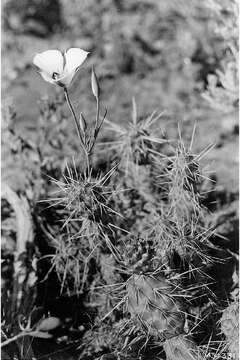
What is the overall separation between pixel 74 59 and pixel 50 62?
0.09 m

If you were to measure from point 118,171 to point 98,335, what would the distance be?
73 cm

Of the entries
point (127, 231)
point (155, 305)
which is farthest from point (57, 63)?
point (155, 305)

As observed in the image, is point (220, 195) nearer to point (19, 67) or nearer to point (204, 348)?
point (204, 348)

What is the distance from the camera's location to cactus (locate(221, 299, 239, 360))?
1908 millimetres

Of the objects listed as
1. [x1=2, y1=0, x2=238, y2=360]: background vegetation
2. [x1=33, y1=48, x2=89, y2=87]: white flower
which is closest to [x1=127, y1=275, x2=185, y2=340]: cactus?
[x1=2, y1=0, x2=238, y2=360]: background vegetation

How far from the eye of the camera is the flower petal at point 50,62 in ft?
5.78

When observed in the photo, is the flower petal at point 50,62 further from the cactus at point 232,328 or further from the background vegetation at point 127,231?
the cactus at point 232,328

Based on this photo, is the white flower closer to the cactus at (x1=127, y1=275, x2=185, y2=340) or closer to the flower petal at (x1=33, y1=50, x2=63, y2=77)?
the flower petal at (x1=33, y1=50, x2=63, y2=77)

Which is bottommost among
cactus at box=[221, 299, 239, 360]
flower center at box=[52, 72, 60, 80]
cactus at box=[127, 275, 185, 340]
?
cactus at box=[221, 299, 239, 360]

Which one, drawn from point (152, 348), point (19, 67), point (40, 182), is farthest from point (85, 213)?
point (19, 67)

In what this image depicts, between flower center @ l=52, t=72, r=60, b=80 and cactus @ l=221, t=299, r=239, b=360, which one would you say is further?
cactus @ l=221, t=299, r=239, b=360

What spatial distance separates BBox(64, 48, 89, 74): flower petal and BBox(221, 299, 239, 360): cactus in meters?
0.95

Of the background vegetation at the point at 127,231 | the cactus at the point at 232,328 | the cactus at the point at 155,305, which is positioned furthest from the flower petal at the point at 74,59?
the cactus at the point at 232,328

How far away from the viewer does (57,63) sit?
1774 mm
